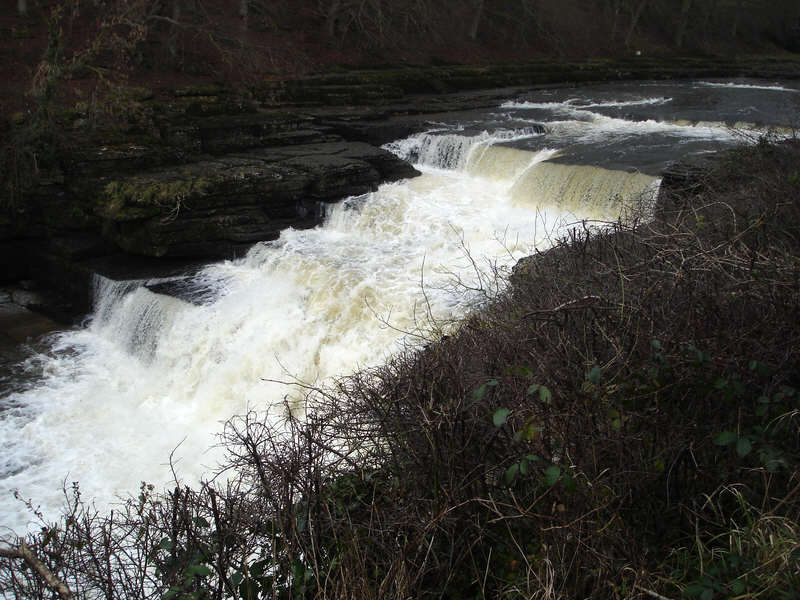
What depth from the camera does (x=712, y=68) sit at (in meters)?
27.0

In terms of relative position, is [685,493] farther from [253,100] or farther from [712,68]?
[712,68]

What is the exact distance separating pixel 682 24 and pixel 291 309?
105 feet

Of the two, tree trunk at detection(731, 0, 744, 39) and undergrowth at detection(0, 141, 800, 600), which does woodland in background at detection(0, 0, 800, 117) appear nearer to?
tree trunk at detection(731, 0, 744, 39)

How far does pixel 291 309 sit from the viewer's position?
30.3 feet

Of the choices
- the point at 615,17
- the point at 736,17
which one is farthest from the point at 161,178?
the point at 736,17

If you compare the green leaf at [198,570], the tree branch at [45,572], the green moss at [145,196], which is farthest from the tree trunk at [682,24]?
the tree branch at [45,572]

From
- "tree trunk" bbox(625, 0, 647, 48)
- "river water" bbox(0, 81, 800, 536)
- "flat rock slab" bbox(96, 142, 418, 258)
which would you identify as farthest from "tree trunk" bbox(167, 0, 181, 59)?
"tree trunk" bbox(625, 0, 647, 48)

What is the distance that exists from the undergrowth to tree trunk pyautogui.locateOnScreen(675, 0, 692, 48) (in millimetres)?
33736

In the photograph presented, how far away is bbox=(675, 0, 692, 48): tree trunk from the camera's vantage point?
106 feet

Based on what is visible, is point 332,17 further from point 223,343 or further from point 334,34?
point 223,343

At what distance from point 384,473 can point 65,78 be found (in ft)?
45.5

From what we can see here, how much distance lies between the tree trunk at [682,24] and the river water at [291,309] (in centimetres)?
2175

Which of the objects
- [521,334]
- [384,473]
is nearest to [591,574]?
[384,473]

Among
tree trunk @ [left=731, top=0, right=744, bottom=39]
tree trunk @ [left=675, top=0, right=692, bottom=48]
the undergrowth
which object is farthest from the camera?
tree trunk @ [left=731, top=0, right=744, bottom=39]
